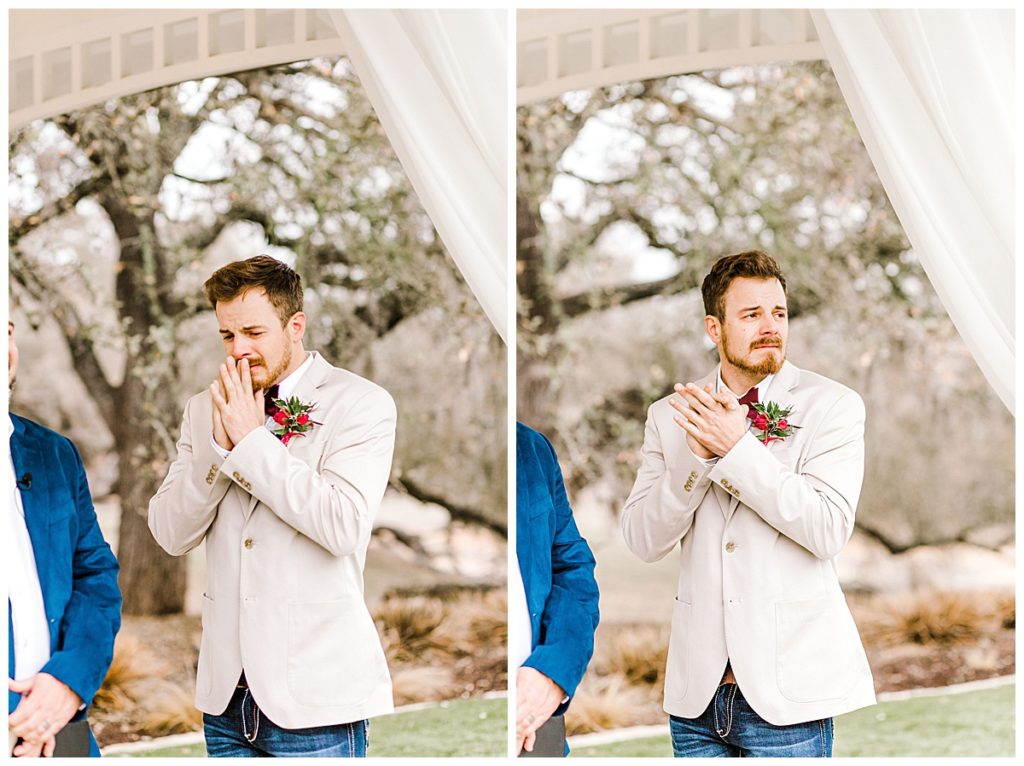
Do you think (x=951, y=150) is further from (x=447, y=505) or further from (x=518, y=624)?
(x=447, y=505)

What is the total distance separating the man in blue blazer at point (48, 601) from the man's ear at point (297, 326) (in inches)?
27.6

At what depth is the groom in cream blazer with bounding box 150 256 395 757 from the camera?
2883 mm

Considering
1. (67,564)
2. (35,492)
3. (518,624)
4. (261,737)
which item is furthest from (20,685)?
(518,624)

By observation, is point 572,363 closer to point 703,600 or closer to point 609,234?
point 609,234

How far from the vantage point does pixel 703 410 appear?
9.85 ft

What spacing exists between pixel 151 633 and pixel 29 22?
1797 millimetres

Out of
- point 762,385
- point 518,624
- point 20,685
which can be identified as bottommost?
point 20,685

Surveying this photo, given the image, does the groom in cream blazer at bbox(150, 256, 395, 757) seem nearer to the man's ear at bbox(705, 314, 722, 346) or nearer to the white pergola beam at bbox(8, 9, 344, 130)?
the white pergola beam at bbox(8, 9, 344, 130)

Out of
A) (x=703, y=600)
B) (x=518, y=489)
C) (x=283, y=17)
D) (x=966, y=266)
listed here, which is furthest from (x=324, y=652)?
(x=966, y=266)

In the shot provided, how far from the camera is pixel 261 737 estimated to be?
2912 mm

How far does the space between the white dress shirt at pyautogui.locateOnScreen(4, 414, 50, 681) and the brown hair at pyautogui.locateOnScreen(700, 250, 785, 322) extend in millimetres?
1942

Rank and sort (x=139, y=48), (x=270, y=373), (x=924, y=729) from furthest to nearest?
1. (x=924, y=729)
2. (x=139, y=48)
3. (x=270, y=373)

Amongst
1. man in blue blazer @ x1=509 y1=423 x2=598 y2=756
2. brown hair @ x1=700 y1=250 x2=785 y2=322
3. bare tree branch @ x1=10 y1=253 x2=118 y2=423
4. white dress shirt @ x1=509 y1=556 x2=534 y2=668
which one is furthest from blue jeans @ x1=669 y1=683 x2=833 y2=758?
bare tree branch @ x1=10 y1=253 x2=118 y2=423

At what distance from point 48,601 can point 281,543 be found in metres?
0.64
